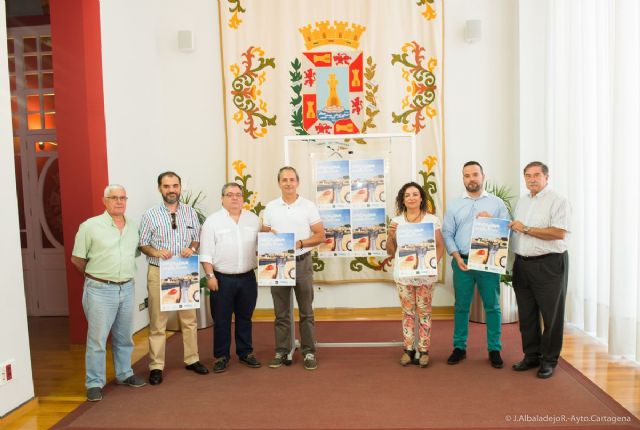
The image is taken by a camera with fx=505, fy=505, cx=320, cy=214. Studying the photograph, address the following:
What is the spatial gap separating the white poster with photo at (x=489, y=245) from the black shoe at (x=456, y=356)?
74 cm

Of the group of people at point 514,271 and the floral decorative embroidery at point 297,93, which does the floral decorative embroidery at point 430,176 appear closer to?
the floral decorative embroidery at point 297,93

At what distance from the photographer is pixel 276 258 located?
3.87m

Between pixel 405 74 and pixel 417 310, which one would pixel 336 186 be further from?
pixel 405 74

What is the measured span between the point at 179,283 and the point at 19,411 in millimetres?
1281

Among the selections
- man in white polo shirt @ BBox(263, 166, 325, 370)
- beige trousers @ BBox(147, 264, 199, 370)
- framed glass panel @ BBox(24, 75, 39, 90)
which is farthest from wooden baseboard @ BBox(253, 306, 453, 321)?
framed glass panel @ BBox(24, 75, 39, 90)

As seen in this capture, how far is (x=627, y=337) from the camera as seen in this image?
4000mm

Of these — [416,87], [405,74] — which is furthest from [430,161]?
[405,74]

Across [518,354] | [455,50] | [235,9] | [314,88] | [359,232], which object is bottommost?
[518,354]

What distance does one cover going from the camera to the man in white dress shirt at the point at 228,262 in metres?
3.84

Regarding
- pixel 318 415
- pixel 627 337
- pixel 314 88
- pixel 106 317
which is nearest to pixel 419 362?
pixel 318 415

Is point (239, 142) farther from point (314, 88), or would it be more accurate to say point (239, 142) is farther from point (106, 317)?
point (106, 317)

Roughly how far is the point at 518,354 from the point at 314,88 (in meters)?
3.42

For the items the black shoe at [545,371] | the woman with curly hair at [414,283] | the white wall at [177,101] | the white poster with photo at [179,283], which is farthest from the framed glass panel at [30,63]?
the black shoe at [545,371]

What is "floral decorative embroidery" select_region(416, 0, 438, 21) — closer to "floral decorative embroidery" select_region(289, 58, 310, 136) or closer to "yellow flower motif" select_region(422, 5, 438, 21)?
"yellow flower motif" select_region(422, 5, 438, 21)
